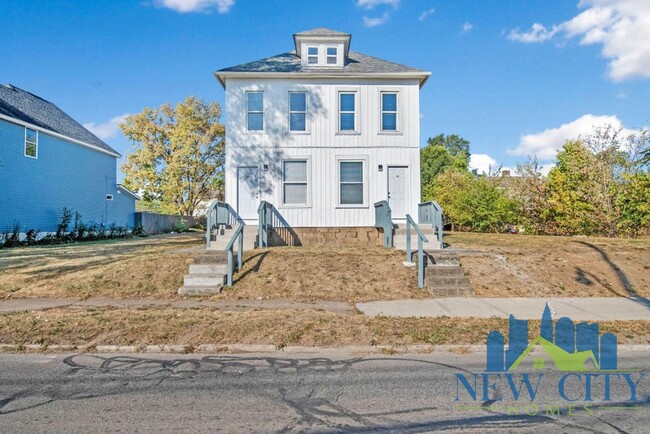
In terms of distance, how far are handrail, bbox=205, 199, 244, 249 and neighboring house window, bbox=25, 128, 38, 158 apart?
547 inches

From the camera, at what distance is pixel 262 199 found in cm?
1647

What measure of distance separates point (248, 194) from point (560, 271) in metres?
10.9

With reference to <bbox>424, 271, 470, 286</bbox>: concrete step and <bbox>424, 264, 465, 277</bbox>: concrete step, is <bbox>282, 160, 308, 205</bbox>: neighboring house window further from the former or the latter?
<bbox>424, 271, 470, 286</bbox>: concrete step

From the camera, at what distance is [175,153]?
38.6 metres

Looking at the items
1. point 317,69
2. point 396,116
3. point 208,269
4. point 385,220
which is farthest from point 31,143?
point 385,220

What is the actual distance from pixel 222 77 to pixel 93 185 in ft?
54.7

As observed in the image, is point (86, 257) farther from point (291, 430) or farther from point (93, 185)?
point (93, 185)

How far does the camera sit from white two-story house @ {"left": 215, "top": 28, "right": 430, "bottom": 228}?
1656cm

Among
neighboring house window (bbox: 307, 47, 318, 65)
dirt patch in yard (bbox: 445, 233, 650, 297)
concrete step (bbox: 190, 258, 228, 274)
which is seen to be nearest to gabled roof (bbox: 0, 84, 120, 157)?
neighboring house window (bbox: 307, 47, 318, 65)

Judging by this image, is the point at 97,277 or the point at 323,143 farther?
the point at 323,143

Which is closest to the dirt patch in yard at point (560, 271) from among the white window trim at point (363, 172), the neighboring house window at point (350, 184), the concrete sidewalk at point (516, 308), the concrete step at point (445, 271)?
the concrete step at point (445, 271)

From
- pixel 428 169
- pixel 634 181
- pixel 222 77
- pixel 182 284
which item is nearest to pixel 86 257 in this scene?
pixel 182 284

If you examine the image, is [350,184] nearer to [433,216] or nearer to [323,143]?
[323,143]

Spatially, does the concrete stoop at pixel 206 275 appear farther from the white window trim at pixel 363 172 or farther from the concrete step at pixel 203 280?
the white window trim at pixel 363 172
